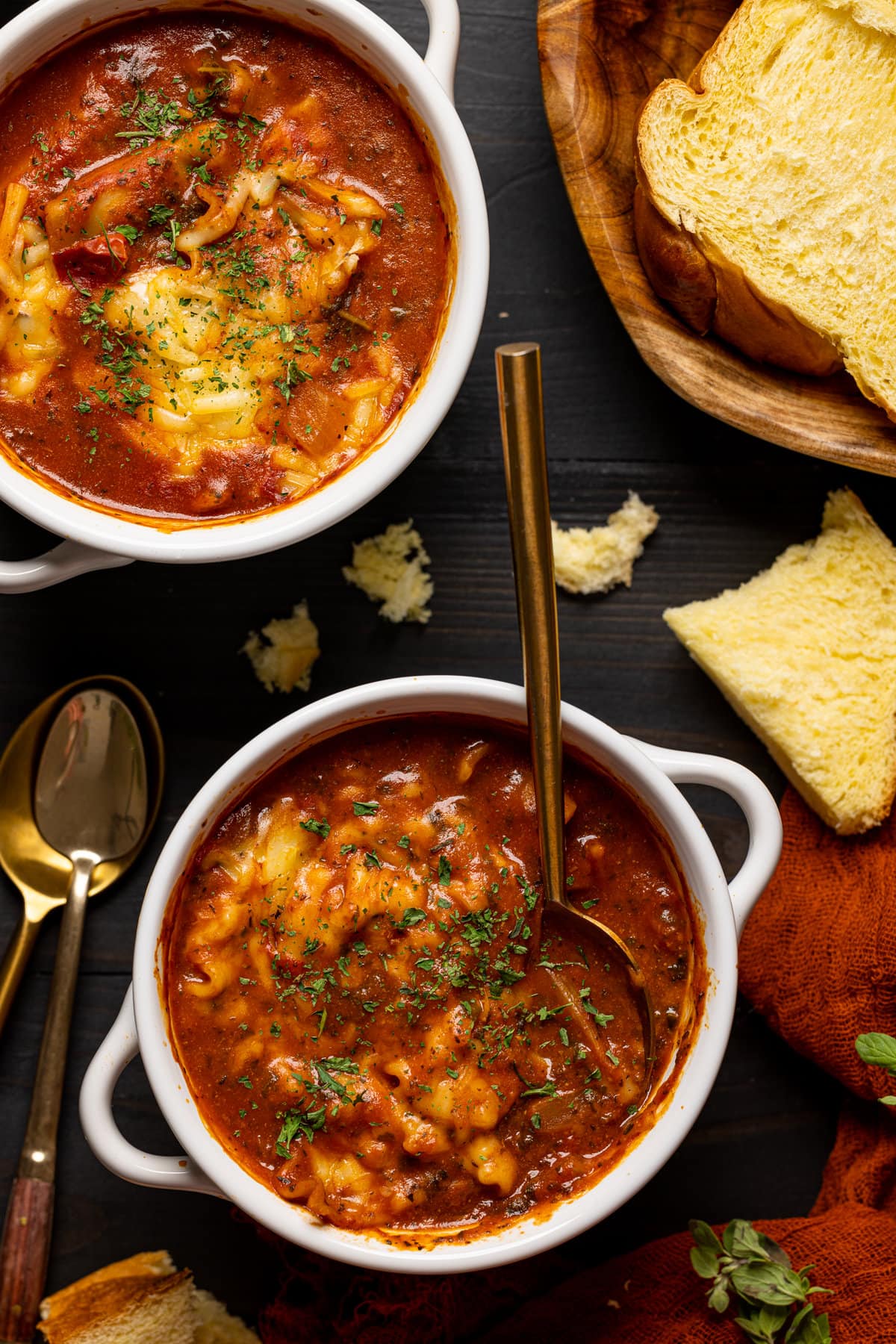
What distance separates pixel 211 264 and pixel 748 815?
162cm

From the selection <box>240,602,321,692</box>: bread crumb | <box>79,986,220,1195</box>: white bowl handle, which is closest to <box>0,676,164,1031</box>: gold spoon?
<box>240,602,321,692</box>: bread crumb

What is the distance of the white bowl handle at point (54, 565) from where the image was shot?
2621mm

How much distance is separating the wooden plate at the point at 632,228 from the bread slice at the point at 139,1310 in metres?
2.50

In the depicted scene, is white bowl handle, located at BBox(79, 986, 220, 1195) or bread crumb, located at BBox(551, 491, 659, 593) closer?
white bowl handle, located at BBox(79, 986, 220, 1195)

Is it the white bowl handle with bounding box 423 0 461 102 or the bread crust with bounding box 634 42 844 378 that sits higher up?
the white bowl handle with bounding box 423 0 461 102

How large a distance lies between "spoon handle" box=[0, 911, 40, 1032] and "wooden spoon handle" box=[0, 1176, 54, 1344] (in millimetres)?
414

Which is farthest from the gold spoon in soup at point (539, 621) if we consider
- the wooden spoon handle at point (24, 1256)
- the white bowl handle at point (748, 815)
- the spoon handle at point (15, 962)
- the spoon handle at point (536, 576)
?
the wooden spoon handle at point (24, 1256)

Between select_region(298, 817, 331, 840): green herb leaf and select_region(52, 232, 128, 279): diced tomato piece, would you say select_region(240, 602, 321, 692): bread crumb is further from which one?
select_region(52, 232, 128, 279): diced tomato piece

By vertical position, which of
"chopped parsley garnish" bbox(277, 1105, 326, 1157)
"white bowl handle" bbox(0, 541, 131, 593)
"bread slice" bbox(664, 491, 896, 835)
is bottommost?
"chopped parsley garnish" bbox(277, 1105, 326, 1157)

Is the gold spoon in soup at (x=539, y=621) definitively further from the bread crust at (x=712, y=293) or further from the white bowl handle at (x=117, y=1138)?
the white bowl handle at (x=117, y=1138)

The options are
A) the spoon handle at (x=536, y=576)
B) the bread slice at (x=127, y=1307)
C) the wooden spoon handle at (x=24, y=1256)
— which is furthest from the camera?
the wooden spoon handle at (x=24, y=1256)

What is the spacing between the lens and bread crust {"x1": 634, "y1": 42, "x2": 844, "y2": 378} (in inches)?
112

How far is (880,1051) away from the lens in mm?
2760

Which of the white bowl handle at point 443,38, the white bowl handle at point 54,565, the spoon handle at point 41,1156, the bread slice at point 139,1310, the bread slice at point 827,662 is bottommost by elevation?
the bread slice at point 139,1310
